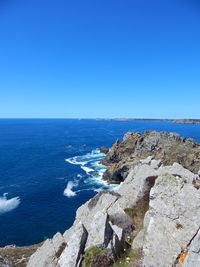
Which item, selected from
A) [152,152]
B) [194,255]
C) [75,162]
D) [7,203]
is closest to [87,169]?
[75,162]

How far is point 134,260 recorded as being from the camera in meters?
12.3

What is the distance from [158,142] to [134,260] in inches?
2582

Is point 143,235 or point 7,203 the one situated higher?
point 143,235

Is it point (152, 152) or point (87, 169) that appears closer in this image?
point (152, 152)

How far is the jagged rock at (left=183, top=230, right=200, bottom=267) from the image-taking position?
10430 millimetres

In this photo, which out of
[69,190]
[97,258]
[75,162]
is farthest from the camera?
[75,162]

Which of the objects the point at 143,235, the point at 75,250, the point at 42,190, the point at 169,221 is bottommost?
the point at 42,190

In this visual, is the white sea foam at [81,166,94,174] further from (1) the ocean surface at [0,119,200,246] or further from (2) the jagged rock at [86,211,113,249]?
(2) the jagged rock at [86,211,113,249]

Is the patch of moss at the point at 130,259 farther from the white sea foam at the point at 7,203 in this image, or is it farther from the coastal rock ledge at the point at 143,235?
the white sea foam at the point at 7,203

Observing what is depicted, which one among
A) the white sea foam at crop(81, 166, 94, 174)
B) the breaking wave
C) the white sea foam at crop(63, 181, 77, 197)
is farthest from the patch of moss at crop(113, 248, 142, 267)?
the white sea foam at crop(81, 166, 94, 174)

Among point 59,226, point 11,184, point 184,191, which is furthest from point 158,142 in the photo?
point 184,191

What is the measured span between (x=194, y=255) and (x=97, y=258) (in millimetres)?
5539

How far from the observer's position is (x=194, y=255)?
35.0 feet

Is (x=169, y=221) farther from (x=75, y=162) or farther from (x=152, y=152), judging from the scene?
(x=75, y=162)
